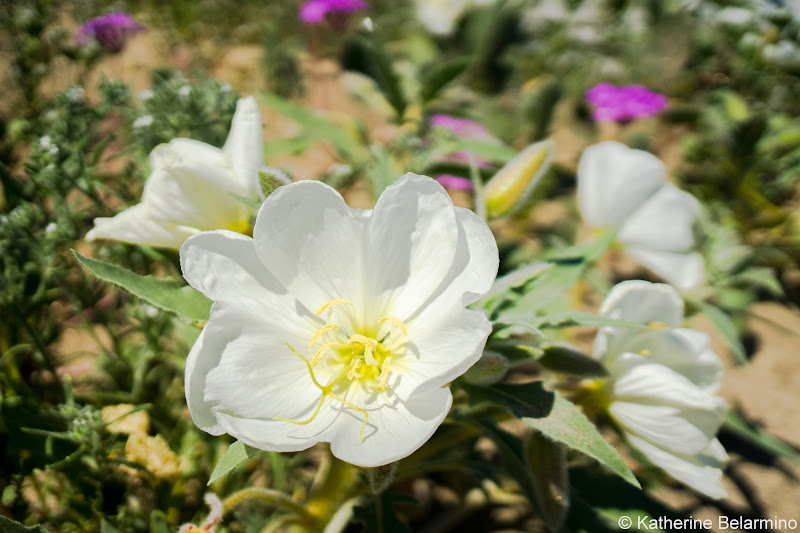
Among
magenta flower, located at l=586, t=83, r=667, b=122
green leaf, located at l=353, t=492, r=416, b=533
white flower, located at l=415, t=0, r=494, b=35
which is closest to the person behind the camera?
green leaf, located at l=353, t=492, r=416, b=533

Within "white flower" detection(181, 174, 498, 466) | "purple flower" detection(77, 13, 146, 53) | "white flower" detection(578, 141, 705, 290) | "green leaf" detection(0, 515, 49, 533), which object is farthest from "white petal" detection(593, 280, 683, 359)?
"purple flower" detection(77, 13, 146, 53)

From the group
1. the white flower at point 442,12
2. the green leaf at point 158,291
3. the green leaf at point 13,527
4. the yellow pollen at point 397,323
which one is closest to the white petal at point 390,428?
the yellow pollen at point 397,323

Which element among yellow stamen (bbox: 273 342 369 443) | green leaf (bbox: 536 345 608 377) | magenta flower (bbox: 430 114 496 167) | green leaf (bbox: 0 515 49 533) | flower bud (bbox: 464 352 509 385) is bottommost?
magenta flower (bbox: 430 114 496 167)

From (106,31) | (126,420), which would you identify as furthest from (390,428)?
(106,31)

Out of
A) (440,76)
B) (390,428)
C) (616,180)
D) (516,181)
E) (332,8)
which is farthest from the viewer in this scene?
(332,8)

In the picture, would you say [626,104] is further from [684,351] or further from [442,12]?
[684,351]

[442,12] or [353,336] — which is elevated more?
[353,336]

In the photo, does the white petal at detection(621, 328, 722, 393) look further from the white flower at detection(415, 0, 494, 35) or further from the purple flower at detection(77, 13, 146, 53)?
the white flower at detection(415, 0, 494, 35)
